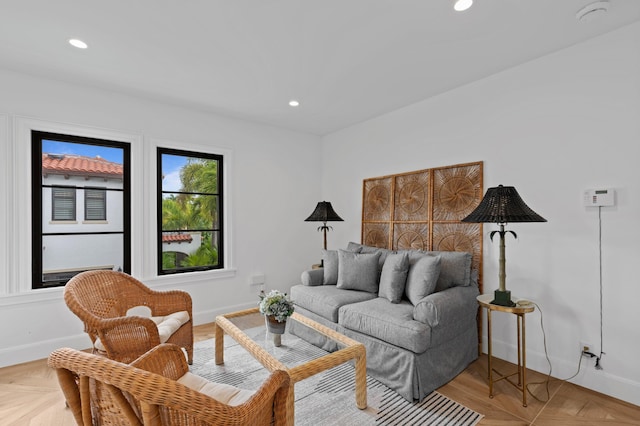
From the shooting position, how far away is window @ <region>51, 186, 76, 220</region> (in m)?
3.02

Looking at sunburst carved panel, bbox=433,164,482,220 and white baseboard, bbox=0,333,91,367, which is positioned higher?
sunburst carved panel, bbox=433,164,482,220

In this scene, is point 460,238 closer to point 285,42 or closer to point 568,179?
point 568,179

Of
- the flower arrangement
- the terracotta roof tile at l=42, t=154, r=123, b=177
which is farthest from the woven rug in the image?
the terracotta roof tile at l=42, t=154, r=123, b=177

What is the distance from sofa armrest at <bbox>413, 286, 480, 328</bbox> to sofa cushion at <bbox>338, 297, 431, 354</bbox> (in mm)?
71

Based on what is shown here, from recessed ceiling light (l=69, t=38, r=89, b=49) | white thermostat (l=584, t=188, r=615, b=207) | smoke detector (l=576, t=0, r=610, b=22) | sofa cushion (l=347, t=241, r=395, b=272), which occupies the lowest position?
sofa cushion (l=347, t=241, r=395, b=272)

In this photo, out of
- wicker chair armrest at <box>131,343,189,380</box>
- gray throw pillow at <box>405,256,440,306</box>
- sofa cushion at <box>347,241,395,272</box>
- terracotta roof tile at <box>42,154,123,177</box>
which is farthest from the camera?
sofa cushion at <box>347,241,395,272</box>

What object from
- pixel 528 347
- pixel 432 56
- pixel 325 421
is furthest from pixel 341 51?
pixel 528 347

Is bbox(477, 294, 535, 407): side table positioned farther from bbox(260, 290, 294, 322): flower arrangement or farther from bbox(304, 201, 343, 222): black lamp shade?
bbox(304, 201, 343, 222): black lamp shade

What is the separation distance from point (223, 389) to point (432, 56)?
9.06ft

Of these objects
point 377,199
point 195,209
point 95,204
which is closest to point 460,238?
point 377,199

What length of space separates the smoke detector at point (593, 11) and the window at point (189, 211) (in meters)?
3.65

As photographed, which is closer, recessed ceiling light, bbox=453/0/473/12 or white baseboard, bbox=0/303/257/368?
recessed ceiling light, bbox=453/0/473/12

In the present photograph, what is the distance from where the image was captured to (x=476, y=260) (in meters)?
2.90

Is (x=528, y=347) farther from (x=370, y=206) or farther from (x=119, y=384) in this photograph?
(x=119, y=384)
